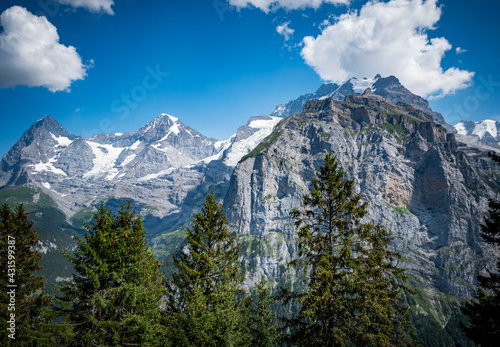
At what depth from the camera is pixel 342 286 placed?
1369cm

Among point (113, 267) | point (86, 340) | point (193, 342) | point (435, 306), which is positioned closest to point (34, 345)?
point (86, 340)

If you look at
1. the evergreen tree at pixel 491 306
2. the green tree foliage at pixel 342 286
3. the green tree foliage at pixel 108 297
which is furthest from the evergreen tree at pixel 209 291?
the evergreen tree at pixel 491 306

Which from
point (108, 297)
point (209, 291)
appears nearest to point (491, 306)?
point (209, 291)

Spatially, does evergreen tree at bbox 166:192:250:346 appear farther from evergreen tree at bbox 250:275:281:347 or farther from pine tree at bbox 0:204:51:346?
pine tree at bbox 0:204:51:346

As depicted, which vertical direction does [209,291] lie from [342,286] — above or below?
below

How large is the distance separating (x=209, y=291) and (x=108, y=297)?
6416 mm

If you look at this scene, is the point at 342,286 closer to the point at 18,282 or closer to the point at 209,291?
the point at 209,291

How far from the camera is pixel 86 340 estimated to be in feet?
45.5

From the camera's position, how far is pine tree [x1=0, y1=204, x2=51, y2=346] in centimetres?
1628

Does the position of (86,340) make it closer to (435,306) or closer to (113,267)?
(113,267)

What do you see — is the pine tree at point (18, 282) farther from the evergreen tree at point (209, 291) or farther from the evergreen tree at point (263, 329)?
the evergreen tree at point (263, 329)

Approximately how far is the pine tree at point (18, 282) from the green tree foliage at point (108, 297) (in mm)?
1819

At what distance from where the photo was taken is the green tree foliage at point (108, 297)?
14.6 metres

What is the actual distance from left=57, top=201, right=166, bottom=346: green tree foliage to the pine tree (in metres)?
1.82
